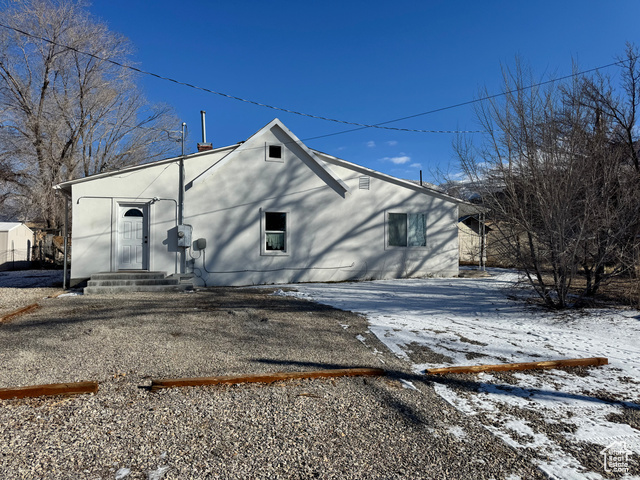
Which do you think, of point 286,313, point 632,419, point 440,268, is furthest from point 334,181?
point 632,419

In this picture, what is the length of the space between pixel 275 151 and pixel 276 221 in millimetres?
2023

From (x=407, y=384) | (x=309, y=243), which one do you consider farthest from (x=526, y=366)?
(x=309, y=243)

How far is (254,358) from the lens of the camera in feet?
13.6

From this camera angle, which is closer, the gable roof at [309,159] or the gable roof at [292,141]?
the gable roof at [309,159]

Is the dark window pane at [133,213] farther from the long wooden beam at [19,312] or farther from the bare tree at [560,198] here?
the bare tree at [560,198]

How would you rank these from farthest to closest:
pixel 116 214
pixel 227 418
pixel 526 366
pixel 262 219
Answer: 1. pixel 262 219
2. pixel 116 214
3. pixel 526 366
4. pixel 227 418

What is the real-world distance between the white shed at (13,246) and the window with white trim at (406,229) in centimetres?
1834

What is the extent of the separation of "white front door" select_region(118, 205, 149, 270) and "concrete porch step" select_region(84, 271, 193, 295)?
0.49 metres

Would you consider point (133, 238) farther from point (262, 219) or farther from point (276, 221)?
point (276, 221)

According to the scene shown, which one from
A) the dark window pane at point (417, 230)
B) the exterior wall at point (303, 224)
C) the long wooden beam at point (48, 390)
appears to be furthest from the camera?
the dark window pane at point (417, 230)

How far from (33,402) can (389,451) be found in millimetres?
2653

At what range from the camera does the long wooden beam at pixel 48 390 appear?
3.03 metres

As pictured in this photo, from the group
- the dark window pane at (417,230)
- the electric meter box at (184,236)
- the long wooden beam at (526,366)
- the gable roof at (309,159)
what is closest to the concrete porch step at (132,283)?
the electric meter box at (184,236)

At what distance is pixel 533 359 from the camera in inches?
170
